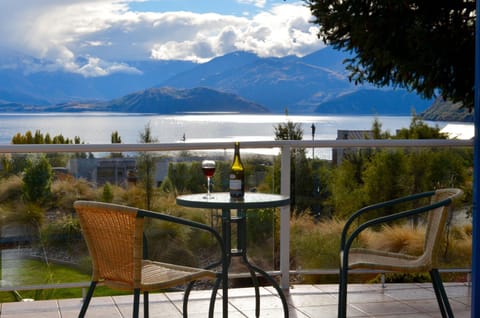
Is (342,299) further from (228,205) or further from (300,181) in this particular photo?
(300,181)

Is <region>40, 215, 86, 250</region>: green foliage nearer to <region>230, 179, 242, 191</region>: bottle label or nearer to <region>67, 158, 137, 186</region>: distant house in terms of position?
<region>67, 158, 137, 186</region>: distant house

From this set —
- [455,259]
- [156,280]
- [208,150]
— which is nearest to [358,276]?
[455,259]

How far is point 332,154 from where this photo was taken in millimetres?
4723

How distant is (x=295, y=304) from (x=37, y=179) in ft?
6.36

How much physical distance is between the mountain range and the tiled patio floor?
176 ft

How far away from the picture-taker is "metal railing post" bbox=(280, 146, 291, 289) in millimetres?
4633

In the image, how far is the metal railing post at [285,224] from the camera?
4633 millimetres

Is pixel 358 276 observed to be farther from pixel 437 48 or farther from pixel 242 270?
pixel 437 48

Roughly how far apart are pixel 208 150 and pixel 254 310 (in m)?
1.16

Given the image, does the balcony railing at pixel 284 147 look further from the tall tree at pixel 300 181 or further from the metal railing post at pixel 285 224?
the tall tree at pixel 300 181

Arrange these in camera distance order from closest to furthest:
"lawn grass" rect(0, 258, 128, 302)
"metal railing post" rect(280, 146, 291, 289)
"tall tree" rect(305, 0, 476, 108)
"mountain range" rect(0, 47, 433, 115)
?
"lawn grass" rect(0, 258, 128, 302), "metal railing post" rect(280, 146, 291, 289), "tall tree" rect(305, 0, 476, 108), "mountain range" rect(0, 47, 433, 115)

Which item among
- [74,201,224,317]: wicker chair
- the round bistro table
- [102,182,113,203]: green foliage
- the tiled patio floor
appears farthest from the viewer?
[102,182,113,203]: green foliage

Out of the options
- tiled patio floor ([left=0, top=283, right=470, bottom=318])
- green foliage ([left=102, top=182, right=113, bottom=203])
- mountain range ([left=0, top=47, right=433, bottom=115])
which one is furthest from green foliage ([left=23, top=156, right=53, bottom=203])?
mountain range ([left=0, top=47, right=433, bottom=115])

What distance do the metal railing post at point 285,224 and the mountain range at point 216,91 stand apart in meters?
53.6
